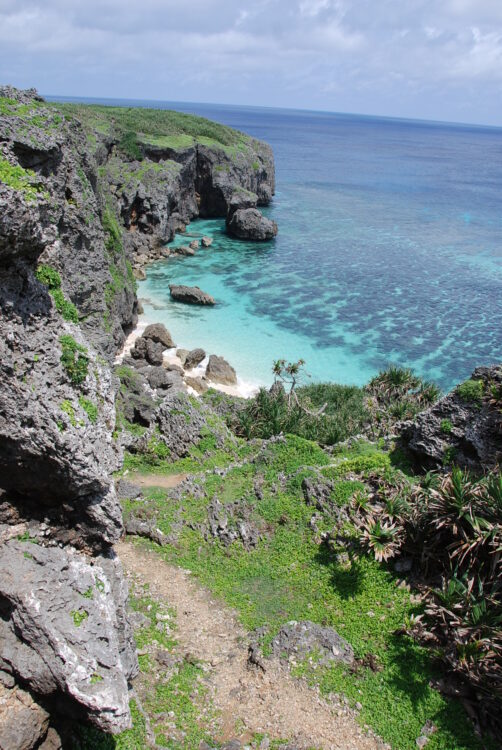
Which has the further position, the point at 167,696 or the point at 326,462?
the point at 326,462

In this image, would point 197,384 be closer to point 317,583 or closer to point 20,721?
point 317,583

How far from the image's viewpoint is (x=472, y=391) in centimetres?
A: 1841

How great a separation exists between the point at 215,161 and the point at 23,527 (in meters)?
74.0

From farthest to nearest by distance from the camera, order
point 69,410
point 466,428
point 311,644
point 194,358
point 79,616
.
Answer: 1. point 194,358
2. point 466,428
3. point 311,644
4. point 69,410
5. point 79,616

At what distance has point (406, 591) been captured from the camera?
14828mm

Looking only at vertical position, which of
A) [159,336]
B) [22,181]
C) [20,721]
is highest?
[22,181]

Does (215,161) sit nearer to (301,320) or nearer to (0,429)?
(301,320)

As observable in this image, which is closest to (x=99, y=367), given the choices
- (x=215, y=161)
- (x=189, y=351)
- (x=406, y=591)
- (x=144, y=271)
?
(x=406, y=591)

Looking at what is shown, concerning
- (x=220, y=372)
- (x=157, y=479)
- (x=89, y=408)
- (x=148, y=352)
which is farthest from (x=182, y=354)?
(x=89, y=408)

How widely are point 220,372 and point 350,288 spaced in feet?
83.2

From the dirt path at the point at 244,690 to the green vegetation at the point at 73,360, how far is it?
7684 mm

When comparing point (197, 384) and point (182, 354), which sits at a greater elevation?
point (182, 354)

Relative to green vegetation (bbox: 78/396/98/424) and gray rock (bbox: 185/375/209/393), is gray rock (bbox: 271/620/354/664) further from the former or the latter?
gray rock (bbox: 185/375/209/393)

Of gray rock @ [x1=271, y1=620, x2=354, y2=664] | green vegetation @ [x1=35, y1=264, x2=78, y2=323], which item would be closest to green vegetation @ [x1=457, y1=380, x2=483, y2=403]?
gray rock @ [x1=271, y1=620, x2=354, y2=664]
